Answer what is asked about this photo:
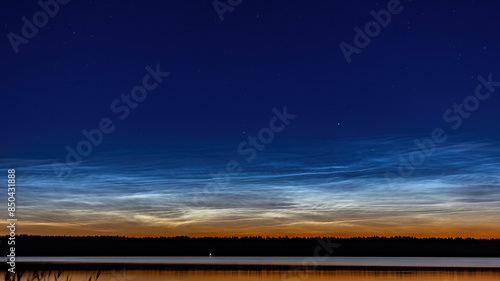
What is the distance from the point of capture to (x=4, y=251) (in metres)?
159

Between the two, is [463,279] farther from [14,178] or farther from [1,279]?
[14,178]

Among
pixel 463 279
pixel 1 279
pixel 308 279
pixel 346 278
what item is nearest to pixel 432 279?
pixel 463 279

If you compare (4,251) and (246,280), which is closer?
(246,280)

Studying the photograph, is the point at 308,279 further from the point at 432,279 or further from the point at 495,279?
the point at 495,279

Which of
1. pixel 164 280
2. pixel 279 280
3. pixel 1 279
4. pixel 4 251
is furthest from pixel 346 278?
pixel 4 251

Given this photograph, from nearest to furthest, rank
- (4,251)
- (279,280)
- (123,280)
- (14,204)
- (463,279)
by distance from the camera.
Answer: (14,204), (123,280), (279,280), (463,279), (4,251)

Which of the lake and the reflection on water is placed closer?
the reflection on water

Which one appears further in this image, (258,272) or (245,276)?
(258,272)

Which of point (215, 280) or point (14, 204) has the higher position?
point (14, 204)

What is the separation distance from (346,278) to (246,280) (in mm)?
9558

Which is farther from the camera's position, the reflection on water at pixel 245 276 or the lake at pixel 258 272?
the lake at pixel 258 272

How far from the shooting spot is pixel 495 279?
5578 centimetres

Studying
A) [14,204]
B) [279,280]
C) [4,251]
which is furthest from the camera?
[4,251]

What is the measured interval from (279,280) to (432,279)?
1453 cm
